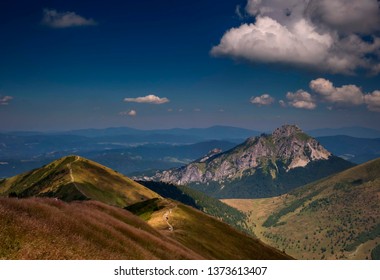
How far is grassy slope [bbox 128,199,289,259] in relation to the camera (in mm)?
86688

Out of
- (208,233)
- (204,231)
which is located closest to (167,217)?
(204,231)

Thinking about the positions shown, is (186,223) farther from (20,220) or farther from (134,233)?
(20,220)

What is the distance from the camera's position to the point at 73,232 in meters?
23.0

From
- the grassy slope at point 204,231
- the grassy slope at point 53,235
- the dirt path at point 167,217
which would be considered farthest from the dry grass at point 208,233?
the grassy slope at point 53,235

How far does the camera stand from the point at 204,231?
101 metres

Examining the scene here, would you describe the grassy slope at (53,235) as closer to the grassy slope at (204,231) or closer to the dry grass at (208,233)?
the grassy slope at (204,231)

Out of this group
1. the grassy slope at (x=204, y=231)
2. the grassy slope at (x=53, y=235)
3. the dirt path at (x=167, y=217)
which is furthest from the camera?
the dirt path at (x=167, y=217)

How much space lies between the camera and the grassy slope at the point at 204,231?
86688mm

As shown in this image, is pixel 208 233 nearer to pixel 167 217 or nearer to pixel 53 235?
pixel 167 217

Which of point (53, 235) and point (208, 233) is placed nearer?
point (53, 235)


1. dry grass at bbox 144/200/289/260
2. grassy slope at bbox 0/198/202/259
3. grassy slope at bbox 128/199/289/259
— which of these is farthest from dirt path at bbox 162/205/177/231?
grassy slope at bbox 0/198/202/259

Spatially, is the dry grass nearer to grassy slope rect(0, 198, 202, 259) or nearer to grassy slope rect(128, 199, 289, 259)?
grassy slope rect(128, 199, 289, 259)

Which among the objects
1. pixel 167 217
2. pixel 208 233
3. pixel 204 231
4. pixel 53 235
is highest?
pixel 53 235
